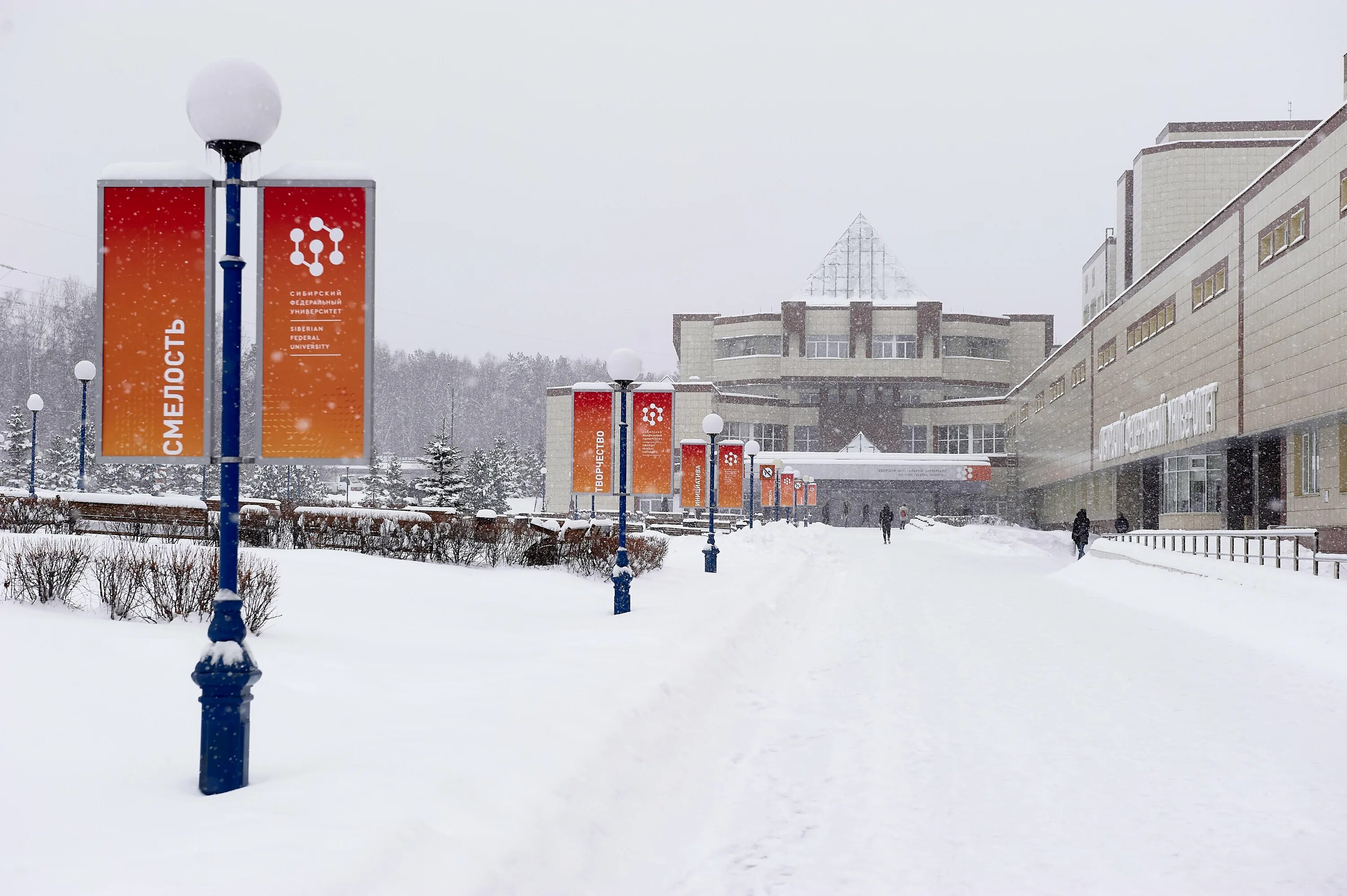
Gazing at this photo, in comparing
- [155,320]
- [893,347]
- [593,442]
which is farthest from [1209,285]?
[893,347]

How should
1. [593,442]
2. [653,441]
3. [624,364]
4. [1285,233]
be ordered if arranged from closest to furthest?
[624,364] → [593,442] → [653,441] → [1285,233]

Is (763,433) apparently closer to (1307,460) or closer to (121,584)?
(1307,460)

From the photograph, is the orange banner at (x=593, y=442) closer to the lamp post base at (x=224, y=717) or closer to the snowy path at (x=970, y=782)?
the snowy path at (x=970, y=782)

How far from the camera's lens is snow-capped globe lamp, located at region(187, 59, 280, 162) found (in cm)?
561

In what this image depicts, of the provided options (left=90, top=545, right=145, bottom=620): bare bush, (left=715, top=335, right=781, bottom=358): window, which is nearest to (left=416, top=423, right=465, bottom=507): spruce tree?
(left=90, top=545, right=145, bottom=620): bare bush

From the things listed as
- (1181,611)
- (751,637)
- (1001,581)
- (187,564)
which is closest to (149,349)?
(187,564)

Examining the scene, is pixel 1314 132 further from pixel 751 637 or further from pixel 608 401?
pixel 751 637

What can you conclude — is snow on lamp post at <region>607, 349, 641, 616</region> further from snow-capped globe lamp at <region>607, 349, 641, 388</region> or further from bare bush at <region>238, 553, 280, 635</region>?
bare bush at <region>238, 553, 280, 635</region>

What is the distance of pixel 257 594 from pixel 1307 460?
Answer: 34.0 meters

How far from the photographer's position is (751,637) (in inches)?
499

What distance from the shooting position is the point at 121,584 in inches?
383

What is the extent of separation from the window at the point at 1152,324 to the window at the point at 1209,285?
269 cm

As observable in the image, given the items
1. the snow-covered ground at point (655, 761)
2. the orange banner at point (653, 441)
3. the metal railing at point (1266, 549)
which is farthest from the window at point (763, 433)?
the snow-covered ground at point (655, 761)

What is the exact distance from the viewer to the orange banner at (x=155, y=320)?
695cm
